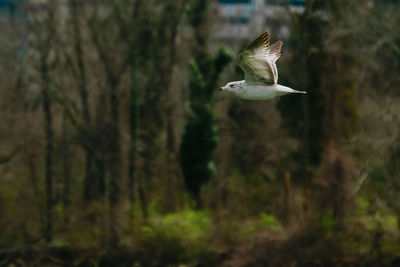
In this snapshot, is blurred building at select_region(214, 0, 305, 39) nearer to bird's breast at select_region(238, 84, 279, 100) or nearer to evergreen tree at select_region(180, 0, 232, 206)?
evergreen tree at select_region(180, 0, 232, 206)

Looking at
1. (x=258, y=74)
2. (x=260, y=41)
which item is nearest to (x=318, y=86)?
(x=258, y=74)

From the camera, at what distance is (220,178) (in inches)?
1051

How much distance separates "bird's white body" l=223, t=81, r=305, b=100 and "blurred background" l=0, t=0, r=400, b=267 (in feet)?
42.3

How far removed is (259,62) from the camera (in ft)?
24.8

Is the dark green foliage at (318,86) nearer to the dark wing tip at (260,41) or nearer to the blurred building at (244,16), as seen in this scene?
the blurred building at (244,16)

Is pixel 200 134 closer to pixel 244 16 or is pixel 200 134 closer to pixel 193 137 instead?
pixel 193 137

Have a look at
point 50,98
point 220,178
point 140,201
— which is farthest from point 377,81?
point 50,98

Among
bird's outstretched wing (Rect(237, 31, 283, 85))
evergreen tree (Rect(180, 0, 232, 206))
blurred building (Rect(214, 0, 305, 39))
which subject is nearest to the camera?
bird's outstretched wing (Rect(237, 31, 283, 85))

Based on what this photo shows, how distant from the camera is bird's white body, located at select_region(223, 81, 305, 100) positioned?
295 inches

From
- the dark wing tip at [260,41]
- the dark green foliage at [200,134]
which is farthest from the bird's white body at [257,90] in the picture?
the dark green foliage at [200,134]

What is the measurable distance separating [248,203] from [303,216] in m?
3.45

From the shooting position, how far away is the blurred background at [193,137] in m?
21.3

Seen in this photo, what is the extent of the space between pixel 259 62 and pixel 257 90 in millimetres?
331

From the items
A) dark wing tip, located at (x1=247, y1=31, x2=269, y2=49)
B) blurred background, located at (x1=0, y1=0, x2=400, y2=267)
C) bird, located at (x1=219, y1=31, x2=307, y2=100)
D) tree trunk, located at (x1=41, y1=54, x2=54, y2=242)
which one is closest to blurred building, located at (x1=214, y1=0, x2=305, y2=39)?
blurred background, located at (x1=0, y1=0, x2=400, y2=267)
